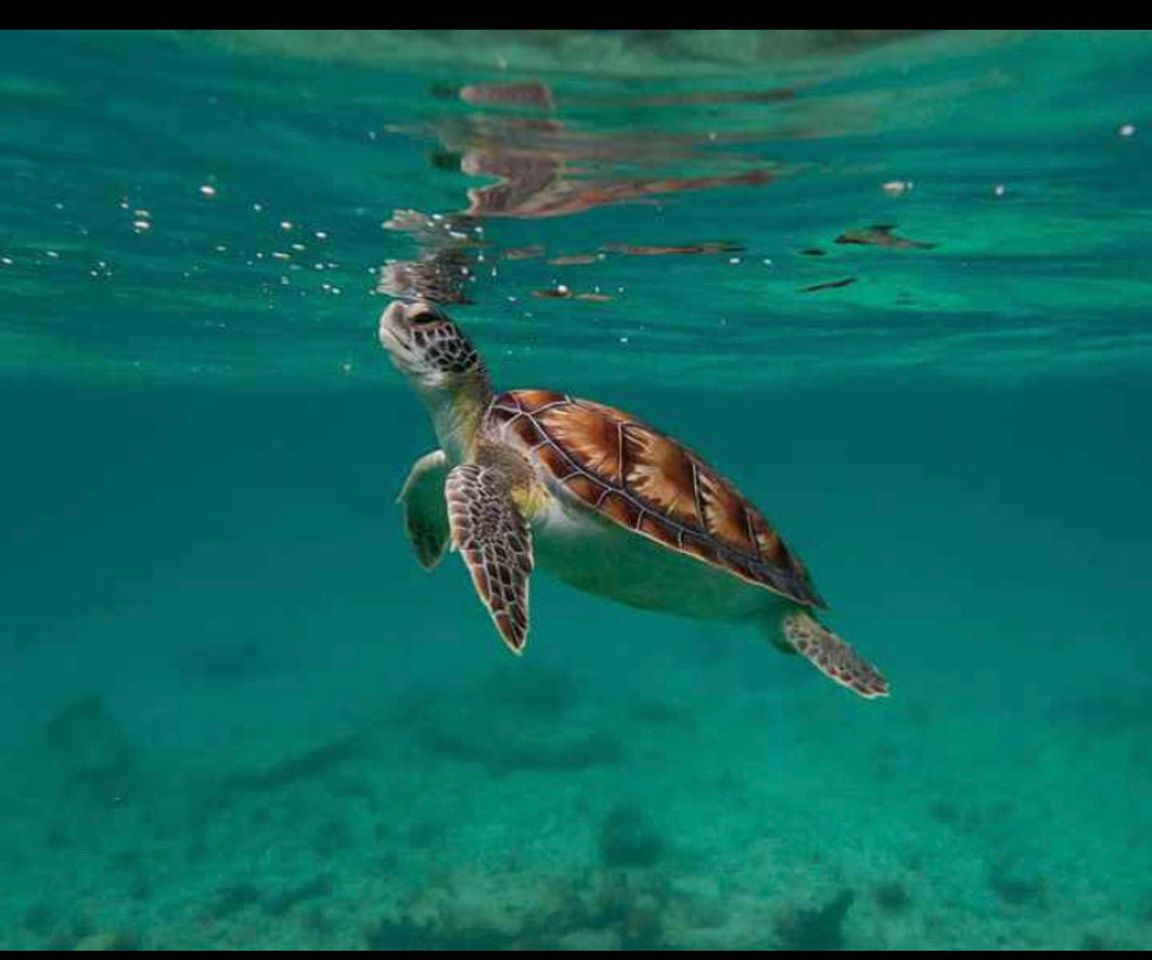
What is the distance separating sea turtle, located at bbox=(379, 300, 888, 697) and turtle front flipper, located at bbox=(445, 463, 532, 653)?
0.7 inches

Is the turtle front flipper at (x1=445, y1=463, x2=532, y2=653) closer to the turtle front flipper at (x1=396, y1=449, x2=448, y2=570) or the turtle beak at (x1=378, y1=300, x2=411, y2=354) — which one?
the turtle beak at (x1=378, y1=300, x2=411, y2=354)

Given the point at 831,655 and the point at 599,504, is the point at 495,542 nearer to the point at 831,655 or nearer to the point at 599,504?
the point at 599,504

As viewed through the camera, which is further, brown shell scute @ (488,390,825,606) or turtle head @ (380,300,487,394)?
turtle head @ (380,300,487,394)

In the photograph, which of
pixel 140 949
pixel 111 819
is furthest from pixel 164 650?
pixel 140 949

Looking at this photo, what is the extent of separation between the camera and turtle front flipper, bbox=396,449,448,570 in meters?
8.55

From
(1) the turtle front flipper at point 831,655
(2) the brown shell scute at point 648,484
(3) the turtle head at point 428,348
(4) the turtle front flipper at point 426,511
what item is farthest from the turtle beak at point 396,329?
(1) the turtle front flipper at point 831,655

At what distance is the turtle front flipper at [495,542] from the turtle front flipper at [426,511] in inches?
59.4

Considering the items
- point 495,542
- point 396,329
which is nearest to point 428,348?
point 396,329

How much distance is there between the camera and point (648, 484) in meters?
7.23

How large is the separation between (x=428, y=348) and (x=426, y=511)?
1.78 meters

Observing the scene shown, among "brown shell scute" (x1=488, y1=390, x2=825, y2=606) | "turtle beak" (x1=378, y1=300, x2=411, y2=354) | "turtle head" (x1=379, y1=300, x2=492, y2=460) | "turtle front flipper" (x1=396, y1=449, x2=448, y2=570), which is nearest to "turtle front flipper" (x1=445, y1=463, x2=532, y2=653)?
"brown shell scute" (x1=488, y1=390, x2=825, y2=606)

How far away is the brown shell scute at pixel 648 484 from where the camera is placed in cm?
697

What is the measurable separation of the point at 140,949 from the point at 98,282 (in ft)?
39.2

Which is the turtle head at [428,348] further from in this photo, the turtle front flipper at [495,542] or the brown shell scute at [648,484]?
the turtle front flipper at [495,542]
